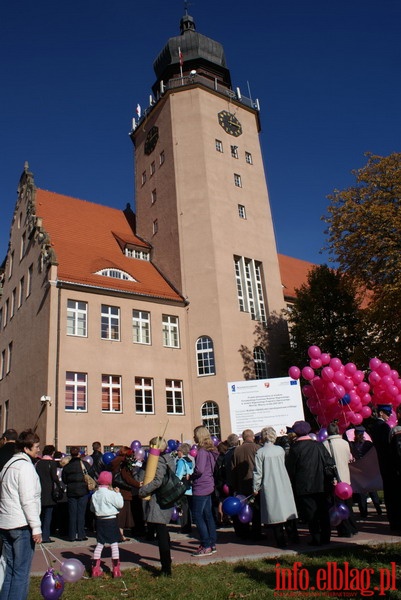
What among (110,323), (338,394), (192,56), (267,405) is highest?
(192,56)

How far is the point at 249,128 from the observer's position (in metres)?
32.5

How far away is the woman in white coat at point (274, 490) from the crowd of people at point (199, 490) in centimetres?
1

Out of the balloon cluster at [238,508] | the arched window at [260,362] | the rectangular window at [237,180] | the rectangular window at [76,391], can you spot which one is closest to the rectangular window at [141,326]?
the rectangular window at [76,391]

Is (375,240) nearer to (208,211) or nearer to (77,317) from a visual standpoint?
(208,211)

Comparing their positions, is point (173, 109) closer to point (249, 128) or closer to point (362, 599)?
point (249, 128)

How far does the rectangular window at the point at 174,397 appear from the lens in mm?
23594

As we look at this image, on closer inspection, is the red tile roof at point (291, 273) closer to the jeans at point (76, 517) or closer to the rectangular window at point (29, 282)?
the rectangular window at point (29, 282)

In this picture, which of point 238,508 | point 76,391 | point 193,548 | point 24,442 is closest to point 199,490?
point 238,508

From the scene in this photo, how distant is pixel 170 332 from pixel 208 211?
718 centimetres

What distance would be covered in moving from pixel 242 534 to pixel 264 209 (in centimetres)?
2390

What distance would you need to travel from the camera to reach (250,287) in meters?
27.6

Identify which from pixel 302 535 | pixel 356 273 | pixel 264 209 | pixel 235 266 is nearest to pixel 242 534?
pixel 302 535

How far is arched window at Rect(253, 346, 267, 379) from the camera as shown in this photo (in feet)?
83.8

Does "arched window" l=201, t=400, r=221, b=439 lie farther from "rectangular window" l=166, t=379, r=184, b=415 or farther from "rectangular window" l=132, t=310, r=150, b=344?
"rectangular window" l=132, t=310, r=150, b=344
